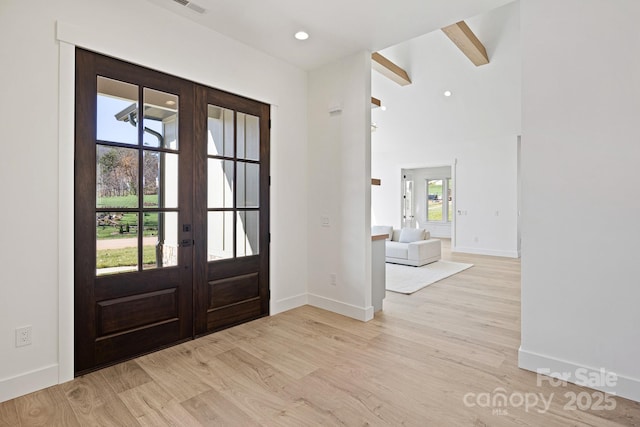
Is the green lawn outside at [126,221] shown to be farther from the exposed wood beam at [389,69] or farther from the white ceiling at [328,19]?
the exposed wood beam at [389,69]

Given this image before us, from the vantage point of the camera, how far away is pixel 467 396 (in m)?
2.04

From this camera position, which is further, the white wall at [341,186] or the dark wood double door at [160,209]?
the white wall at [341,186]

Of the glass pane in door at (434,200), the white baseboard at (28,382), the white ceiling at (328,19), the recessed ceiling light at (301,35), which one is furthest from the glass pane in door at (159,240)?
the glass pane in door at (434,200)

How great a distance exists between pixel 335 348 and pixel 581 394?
1.68m

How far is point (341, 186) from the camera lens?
359 centimetres

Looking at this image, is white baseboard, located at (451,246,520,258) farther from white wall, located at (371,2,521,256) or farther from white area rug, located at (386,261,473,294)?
white area rug, located at (386,261,473,294)

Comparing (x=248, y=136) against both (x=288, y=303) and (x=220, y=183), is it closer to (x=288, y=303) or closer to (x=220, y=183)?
(x=220, y=183)

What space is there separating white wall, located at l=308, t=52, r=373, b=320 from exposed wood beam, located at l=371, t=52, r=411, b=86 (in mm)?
2629

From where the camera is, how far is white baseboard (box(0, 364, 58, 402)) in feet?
6.51

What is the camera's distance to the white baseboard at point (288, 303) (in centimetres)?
360

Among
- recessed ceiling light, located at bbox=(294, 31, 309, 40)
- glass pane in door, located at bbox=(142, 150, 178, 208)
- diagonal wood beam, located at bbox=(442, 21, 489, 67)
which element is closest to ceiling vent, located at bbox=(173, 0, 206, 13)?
recessed ceiling light, located at bbox=(294, 31, 309, 40)

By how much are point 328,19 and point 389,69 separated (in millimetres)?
4079

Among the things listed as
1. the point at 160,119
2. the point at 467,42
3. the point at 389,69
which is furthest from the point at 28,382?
the point at 389,69

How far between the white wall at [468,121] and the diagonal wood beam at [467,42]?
0.22m
